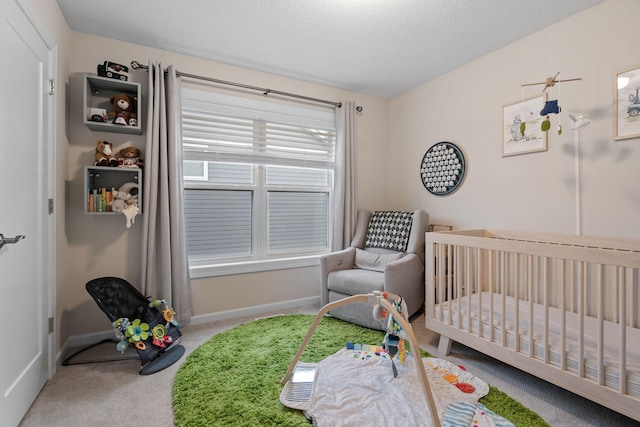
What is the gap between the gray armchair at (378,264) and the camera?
8.11ft

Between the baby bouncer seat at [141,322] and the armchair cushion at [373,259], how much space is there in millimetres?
1700

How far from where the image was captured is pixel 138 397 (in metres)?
1.62

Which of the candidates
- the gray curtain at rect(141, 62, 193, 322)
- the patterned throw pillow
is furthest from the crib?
the gray curtain at rect(141, 62, 193, 322)

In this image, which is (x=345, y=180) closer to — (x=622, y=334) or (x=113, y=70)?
(x=113, y=70)

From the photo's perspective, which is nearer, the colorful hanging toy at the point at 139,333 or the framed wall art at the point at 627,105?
the framed wall art at the point at 627,105

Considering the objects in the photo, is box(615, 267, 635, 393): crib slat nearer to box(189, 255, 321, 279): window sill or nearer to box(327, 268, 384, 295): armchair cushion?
box(327, 268, 384, 295): armchair cushion

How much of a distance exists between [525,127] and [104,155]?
3.18m

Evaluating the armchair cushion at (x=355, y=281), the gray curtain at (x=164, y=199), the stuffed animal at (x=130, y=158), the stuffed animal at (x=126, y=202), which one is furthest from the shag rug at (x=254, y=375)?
the stuffed animal at (x=130, y=158)

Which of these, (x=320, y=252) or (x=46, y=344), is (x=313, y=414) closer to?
(x=46, y=344)

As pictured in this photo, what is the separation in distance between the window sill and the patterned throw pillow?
2.18 ft

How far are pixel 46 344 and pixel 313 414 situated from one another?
1.63 metres

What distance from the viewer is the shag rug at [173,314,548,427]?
1.43m

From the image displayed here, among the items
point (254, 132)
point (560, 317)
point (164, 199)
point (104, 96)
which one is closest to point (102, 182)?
point (164, 199)

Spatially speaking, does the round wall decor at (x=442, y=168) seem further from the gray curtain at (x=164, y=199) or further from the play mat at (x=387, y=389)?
the gray curtain at (x=164, y=199)
